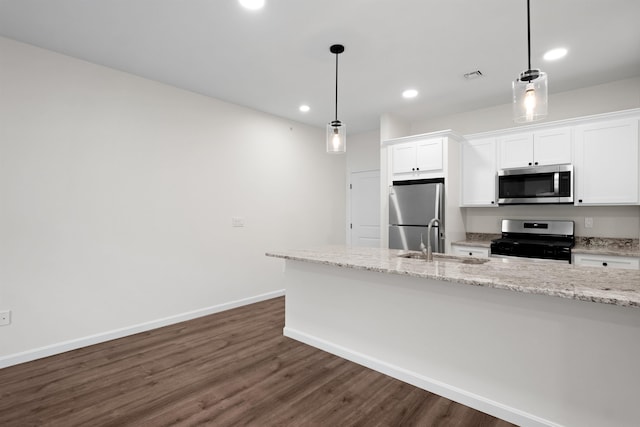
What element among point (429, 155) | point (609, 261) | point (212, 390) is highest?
point (429, 155)

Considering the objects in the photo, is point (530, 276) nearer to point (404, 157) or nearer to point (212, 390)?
point (212, 390)

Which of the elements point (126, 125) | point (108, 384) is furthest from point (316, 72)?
point (108, 384)

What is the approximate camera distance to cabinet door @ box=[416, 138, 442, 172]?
4164 mm

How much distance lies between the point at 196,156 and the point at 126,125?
79 centimetres

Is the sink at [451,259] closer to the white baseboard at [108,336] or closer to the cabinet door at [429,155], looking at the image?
the cabinet door at [429,155]

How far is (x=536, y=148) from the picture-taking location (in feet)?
12.5

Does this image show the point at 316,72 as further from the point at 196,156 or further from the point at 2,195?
the point at 2,195

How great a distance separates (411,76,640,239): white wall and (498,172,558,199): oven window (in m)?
0.37

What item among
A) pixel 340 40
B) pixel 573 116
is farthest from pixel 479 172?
pixel 340 40

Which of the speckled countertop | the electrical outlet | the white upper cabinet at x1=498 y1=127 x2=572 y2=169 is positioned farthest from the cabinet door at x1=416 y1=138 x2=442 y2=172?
the electrical outlet

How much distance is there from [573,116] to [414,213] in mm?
2085

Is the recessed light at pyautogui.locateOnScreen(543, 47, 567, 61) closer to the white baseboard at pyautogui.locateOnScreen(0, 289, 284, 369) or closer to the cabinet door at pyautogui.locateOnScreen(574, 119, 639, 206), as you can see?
the cabinet door at pyautogui.locateOnScreen(574, 119, 639, 206)

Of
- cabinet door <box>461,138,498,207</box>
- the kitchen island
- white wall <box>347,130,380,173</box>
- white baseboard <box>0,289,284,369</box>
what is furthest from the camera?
white wall <box>347,130,380,173</box>

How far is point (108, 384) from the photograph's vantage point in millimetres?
2406
